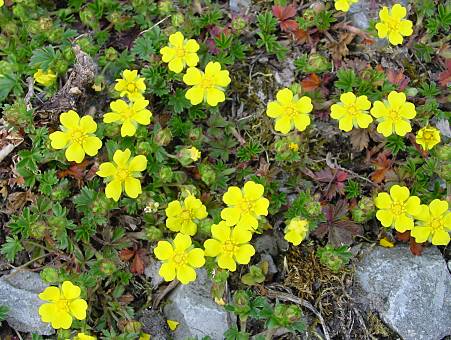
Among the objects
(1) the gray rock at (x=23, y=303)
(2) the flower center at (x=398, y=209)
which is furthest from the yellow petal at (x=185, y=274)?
(2) the flower center at (x=398, y=209)

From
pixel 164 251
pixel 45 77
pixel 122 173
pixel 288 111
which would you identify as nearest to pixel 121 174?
pixel 122 173

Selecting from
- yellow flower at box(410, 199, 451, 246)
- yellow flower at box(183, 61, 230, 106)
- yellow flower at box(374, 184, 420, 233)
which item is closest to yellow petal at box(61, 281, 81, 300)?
yellow flower at box(183, 61, 230, 106)

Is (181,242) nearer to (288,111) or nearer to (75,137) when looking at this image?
(75,137)

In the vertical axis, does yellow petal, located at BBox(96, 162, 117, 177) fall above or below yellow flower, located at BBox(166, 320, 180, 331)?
above

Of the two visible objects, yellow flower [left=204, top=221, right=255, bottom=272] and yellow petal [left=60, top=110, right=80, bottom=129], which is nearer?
yellow flower [left=204, top=221, right=255, bottom=272]

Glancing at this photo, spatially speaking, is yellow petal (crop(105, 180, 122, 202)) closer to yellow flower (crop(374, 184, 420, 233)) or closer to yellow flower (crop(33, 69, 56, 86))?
yellow flower (crop(33, 69, 56, 86))

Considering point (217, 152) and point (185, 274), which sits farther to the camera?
point (217, 152)
